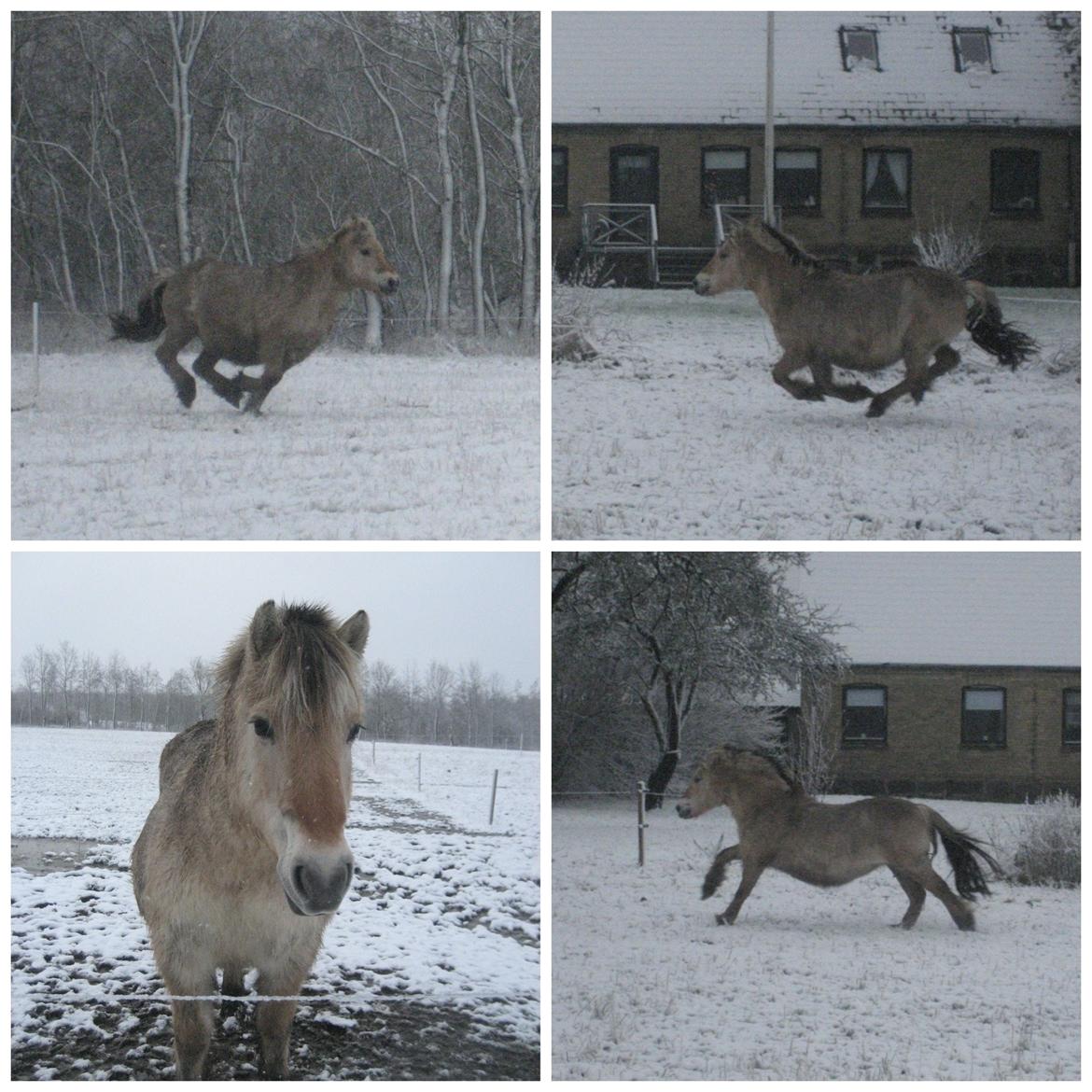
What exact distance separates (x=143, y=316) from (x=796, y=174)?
7.12 ft

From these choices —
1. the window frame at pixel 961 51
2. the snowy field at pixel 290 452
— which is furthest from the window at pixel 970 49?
the snowy field at pixel 290 452

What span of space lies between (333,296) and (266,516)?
2.49 feet

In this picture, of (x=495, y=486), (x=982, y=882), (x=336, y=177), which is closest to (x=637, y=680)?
(x=495, y=486)

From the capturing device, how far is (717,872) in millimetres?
4234

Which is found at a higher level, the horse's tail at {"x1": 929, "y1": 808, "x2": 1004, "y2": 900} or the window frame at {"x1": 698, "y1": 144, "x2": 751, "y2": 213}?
the window frame at {"x1": 698, "y1": 144, "x2": 751, "y2": 213}

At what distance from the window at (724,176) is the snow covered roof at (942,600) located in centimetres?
120

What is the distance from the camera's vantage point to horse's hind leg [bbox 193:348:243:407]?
14.6ft

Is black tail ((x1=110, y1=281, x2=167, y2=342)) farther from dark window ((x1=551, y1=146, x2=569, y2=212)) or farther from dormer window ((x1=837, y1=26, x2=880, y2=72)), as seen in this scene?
dormer window ((x1=837, y1=26, x2=880, y2=72))

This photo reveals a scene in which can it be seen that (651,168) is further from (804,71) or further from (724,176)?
(804,71)

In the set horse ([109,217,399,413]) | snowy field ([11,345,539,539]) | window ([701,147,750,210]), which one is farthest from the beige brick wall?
horse ([109,217,399,413])

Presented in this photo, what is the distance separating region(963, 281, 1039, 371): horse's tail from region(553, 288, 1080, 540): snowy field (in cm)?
3

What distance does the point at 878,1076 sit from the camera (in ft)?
12.9

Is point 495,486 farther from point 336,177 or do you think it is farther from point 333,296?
point 336,177

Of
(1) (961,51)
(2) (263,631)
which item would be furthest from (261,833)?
(1) (961,51)
